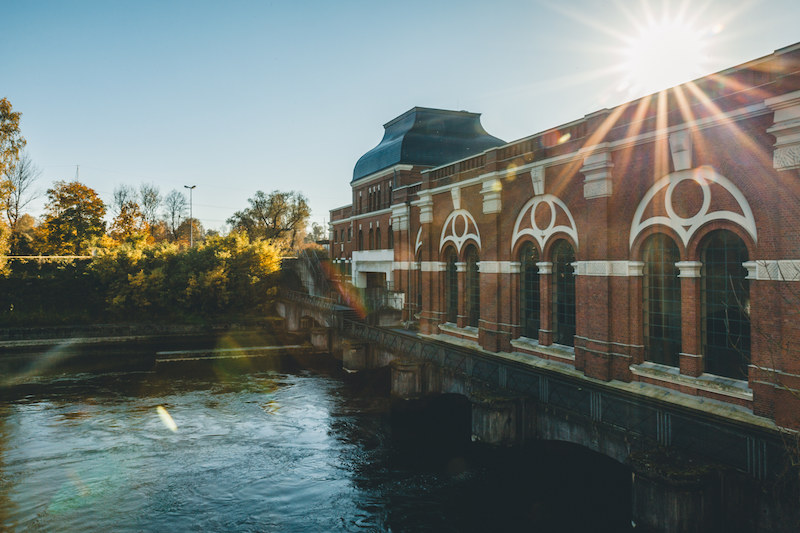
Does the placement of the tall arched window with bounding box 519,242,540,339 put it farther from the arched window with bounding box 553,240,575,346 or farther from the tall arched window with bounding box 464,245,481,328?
the tall arched window with bounding box 464,245,481,328

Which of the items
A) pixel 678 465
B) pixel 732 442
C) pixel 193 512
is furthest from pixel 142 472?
pixel 732 442

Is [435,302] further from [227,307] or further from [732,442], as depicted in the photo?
[227,307]

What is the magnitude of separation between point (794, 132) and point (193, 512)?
15.5 meters

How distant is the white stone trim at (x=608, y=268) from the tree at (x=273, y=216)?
192 feet

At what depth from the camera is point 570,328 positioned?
15953mm

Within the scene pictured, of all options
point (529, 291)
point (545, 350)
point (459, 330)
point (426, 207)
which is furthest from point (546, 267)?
point (426, 207)

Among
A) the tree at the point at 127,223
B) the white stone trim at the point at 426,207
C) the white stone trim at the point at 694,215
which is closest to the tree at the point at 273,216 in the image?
the tree at the point at 127,223

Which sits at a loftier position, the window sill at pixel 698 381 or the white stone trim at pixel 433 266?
the white stone trim at pixel 433 266

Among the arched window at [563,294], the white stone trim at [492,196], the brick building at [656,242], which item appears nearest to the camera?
the brick building at [656,242]

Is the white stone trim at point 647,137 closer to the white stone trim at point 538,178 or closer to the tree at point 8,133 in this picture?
the white stone trim at point 538,178

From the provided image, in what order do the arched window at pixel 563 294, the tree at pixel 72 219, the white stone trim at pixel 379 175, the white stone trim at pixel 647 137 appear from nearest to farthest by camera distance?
1. the white stone trim at pixel 647 137
2. the arched window at pixel 563 294
3. the white stone trim at pixel 379 175
4. the tree at pixel 72 219

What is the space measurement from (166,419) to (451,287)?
13.3 meters

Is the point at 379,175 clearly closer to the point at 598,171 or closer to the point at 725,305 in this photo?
the point at 598,171

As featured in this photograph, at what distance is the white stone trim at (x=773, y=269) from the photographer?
31.7 feet
